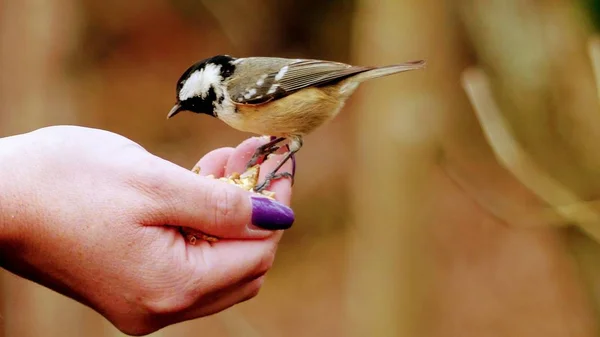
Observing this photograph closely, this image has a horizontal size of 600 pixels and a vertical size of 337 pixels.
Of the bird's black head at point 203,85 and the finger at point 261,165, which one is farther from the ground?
the bird's black head at point 203,85

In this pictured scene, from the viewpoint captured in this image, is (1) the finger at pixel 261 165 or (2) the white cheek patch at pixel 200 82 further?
(2) the white cheek patch at pixel 200 82

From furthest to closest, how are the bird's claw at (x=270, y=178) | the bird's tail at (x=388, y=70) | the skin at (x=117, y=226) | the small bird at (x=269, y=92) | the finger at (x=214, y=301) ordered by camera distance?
the small bird at (x=269, y=92), the bird's tail at (x=388, y=70), the bird's claw at (x=270, y=178), the finger at (x=214, y=301), the skin at (x=117, y=226)

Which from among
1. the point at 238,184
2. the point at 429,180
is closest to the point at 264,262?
the point at 238,184

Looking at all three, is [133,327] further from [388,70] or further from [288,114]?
[388,70]

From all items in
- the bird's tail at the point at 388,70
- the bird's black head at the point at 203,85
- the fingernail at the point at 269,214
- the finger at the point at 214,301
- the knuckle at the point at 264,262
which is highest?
the bird's tail at the point at 388,70

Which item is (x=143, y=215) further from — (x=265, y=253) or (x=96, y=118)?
(x=96, y=118)

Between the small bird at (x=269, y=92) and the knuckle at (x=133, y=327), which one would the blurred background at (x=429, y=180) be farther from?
the knuckle at (x=133, y=327)

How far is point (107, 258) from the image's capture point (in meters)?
1.40

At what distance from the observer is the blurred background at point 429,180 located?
213 cm

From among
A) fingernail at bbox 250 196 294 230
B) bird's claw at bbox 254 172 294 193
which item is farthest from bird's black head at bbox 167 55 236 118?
fingernail at bbox 250 196 294 230

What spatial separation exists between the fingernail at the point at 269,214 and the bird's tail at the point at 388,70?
58 cm

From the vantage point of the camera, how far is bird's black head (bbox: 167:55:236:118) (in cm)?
200

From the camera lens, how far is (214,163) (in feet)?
6.31

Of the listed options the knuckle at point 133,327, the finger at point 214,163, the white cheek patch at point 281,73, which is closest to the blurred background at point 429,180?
the white cheek patch at point 281,73
